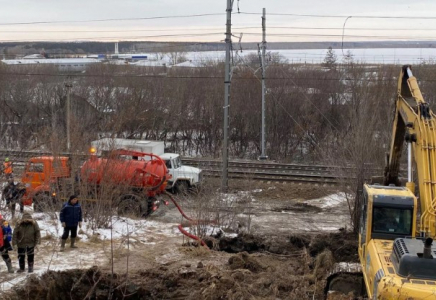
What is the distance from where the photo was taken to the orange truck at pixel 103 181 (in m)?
18.5

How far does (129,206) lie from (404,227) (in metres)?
11.0

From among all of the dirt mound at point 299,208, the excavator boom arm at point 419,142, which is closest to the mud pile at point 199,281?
the excavator boom arm at point 419,142

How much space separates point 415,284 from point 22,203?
1506 centimetres

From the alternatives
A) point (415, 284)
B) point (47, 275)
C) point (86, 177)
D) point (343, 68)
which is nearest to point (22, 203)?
point (86, 177)

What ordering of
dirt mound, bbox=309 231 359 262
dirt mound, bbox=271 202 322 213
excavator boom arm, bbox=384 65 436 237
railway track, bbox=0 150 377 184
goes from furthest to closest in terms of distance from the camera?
railway track, bbox=0 150 377 184 < dirt mound, bbox=271 202 322 213 < dirt mound, bbox=309 231 359 262 < excavator boom arm, bbox=384 65 436 237

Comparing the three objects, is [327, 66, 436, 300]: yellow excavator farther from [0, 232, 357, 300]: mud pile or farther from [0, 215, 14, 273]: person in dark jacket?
[0, 215, 14, 273]: person in dark jacket

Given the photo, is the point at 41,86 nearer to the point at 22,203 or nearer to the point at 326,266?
the point at 22,203

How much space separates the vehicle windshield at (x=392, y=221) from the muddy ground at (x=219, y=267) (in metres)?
2.24

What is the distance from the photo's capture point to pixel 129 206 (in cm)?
1994

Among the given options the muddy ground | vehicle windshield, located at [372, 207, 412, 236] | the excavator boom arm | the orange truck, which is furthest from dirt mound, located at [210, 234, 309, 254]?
vehicle windshield, located at [372, 207, 412, 236]

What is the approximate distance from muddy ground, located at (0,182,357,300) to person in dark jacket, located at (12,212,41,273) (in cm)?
50

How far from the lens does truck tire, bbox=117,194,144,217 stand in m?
19.7

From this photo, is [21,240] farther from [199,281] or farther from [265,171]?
[265,171]

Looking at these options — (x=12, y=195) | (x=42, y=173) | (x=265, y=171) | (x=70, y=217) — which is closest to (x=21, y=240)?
(x=70, y=217)
